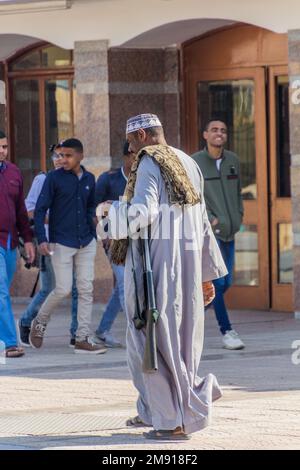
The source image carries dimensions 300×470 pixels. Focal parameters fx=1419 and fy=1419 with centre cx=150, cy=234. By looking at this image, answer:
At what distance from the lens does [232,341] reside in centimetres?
1223

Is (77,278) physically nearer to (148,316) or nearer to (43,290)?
(43,290)

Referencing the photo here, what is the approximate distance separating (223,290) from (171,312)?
4.00 m

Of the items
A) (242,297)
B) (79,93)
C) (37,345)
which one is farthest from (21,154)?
(37,345)

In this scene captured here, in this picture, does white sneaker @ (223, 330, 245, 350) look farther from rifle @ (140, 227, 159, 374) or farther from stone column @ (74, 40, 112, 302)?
rifle @ (140, 227, 159, 374)

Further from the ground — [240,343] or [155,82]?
[155,82]

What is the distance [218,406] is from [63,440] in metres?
1.43

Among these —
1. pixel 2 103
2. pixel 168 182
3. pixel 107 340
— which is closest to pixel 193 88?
pixel 2 103

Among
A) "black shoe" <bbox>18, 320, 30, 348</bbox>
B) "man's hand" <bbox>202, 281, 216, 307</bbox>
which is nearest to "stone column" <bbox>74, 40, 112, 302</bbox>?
"black shoe" <bbox>18, 320, 30, 348</bbox>

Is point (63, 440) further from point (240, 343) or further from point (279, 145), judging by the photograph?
point (279, 145)

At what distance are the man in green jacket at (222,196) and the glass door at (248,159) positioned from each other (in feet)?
7.92

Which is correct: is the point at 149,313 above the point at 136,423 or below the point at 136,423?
above

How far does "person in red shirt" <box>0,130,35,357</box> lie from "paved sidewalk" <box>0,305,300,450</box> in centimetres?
28

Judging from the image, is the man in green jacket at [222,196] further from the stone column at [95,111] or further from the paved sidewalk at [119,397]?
the stone column at [95,111]

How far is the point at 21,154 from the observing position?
55.0 feet
